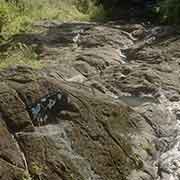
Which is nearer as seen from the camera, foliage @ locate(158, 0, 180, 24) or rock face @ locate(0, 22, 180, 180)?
rock face @ locate(0, 22, 180, 180)

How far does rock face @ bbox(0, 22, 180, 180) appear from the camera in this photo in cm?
685

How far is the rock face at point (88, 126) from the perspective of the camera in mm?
6848

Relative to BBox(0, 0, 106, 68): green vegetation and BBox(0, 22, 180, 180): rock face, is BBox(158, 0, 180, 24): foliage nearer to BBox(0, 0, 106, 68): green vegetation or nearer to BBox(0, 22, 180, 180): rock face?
BBox(0, 0, 106, 68): green vegetation

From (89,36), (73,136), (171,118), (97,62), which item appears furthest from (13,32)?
(73,136)

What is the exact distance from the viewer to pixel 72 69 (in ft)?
37.5

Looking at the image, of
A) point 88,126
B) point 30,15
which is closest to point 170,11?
point 30,15

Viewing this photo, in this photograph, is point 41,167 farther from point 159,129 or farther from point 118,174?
point 159,129

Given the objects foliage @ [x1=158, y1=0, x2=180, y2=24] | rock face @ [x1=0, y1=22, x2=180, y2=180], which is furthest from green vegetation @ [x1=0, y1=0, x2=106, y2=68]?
foliage @ [x1=158, y1=0, x2=180, y2=24]

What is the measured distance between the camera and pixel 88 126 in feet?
24.6

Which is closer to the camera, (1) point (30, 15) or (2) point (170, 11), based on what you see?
(2) point (170, 11)

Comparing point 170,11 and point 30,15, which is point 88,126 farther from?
point 30,15

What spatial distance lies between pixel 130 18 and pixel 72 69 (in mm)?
7693

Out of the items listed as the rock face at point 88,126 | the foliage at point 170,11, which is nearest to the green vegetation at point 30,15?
the rock face at point 88,126

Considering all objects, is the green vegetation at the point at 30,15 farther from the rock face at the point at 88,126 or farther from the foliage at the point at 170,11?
the foliage at the point at 170,11
